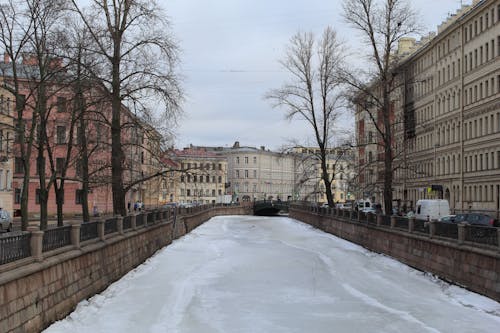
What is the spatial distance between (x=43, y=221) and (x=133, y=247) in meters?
4.09

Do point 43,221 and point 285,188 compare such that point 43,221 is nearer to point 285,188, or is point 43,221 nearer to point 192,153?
point 192,153

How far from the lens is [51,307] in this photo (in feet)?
52.9

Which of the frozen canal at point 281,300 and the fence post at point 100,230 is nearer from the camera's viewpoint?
the frozen canal at point 281,300

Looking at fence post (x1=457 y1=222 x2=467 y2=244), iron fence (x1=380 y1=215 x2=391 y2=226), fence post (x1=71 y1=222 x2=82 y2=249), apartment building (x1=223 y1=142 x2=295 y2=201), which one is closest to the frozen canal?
fence post (x1=457 y1=222 x2=467 y2=244)

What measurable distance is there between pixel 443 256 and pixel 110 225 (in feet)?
41.7

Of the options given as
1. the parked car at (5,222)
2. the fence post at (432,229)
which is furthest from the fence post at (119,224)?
the parked car at (5,222)

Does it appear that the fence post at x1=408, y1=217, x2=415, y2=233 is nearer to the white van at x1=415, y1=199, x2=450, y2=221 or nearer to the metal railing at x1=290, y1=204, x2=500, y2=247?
the metal railing at x1=290, y1=204, x2=500, y2=247

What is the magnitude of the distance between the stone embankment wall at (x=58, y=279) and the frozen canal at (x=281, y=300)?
1.38 ft

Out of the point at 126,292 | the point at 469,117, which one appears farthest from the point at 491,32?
the point at 126,292

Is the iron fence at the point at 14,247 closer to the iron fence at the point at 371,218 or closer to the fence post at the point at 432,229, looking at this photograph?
the fence post at the point at 432,229

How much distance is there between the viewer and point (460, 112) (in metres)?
60.9

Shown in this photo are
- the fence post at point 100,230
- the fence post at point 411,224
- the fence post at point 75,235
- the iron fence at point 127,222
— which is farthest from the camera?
the fence post at point 411,224

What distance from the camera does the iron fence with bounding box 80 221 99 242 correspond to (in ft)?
67.8

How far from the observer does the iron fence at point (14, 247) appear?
1365cm
